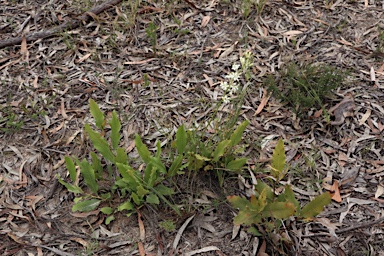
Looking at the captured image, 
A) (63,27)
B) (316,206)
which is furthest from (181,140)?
(63,27)

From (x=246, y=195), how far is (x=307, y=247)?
0.42m

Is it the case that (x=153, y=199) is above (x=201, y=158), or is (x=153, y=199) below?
below

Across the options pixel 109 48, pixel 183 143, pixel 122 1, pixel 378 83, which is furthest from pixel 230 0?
pixel 183 143

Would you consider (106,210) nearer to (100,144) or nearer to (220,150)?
(100,144)

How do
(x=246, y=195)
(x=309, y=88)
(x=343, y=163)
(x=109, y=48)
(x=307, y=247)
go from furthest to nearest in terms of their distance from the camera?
(x=109, y=48)
(x=309, y=88)
(x=343, y=163)
(x=246, y=195)
(x=307, y=247)

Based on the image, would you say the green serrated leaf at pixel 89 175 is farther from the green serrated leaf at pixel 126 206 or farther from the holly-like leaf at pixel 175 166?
the holly-like leaf at pixel 175 166

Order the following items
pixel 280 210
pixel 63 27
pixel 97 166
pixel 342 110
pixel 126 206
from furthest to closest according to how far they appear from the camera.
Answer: pixel 63 27
pixel 342 110
pixel 97 166
pixel 126 206
pixel 280 210

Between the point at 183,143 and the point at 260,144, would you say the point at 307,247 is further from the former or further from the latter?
the point at 183,143

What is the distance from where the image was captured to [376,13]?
3260mm

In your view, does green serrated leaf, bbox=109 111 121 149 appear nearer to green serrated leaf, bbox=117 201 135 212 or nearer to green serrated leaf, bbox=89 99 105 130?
green serrated leaf, bbox=89 99 105 130

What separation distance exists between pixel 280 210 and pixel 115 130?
1.03 metres

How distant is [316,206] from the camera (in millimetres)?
1921

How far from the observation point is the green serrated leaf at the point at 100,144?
2.21m

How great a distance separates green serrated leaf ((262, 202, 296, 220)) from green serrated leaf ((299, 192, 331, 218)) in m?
0.13
